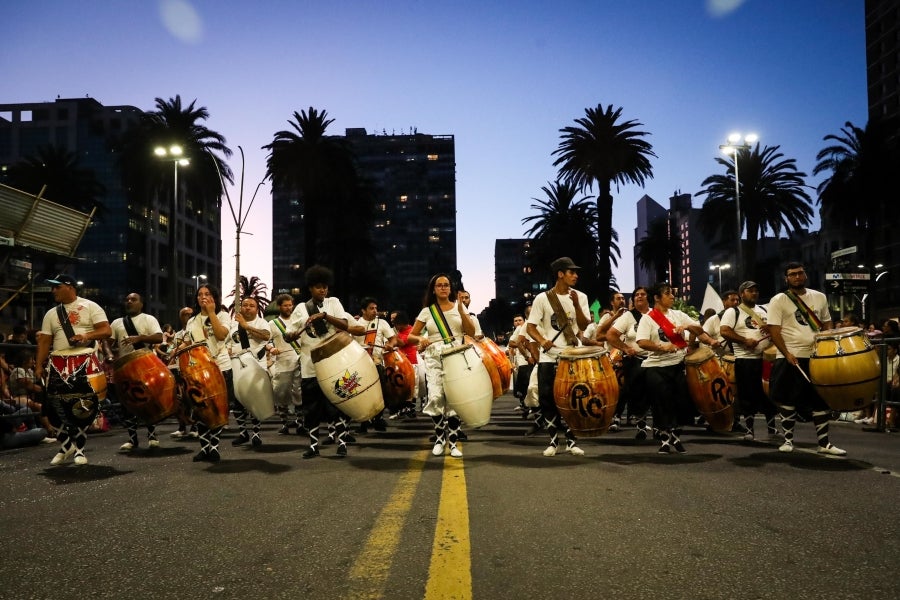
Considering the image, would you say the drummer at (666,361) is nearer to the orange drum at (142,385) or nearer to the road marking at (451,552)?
the road marking at (451,552)

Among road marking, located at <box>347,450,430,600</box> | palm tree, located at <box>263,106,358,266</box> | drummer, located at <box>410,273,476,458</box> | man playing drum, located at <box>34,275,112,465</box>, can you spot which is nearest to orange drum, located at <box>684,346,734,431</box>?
drummer, located at <box>410,273,476,458</box>

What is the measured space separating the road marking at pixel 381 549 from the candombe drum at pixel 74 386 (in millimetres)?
3861

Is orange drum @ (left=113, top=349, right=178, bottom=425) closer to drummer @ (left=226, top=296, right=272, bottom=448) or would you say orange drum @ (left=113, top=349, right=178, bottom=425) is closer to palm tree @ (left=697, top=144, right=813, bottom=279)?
drummer @ (left=226, top=296, right=272, bottom=448)

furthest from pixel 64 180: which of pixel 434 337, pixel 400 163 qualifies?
pixel 400 163

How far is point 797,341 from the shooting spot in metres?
8.02

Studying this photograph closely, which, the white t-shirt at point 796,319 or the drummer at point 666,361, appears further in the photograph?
the drummer at point 666,361

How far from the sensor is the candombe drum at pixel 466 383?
773 cm

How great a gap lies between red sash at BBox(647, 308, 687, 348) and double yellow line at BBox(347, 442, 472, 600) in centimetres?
345

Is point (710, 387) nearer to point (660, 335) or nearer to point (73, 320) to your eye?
point (660, 335)

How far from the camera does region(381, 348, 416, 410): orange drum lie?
1163cm

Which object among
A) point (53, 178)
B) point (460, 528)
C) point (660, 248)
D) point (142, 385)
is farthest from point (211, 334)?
point (660, 248)

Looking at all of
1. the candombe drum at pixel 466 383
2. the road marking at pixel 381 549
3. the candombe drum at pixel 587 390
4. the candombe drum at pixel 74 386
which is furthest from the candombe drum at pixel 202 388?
the candombe drum at pixel 587 390

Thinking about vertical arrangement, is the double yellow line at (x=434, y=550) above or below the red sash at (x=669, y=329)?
below

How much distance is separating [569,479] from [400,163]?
190620mm
